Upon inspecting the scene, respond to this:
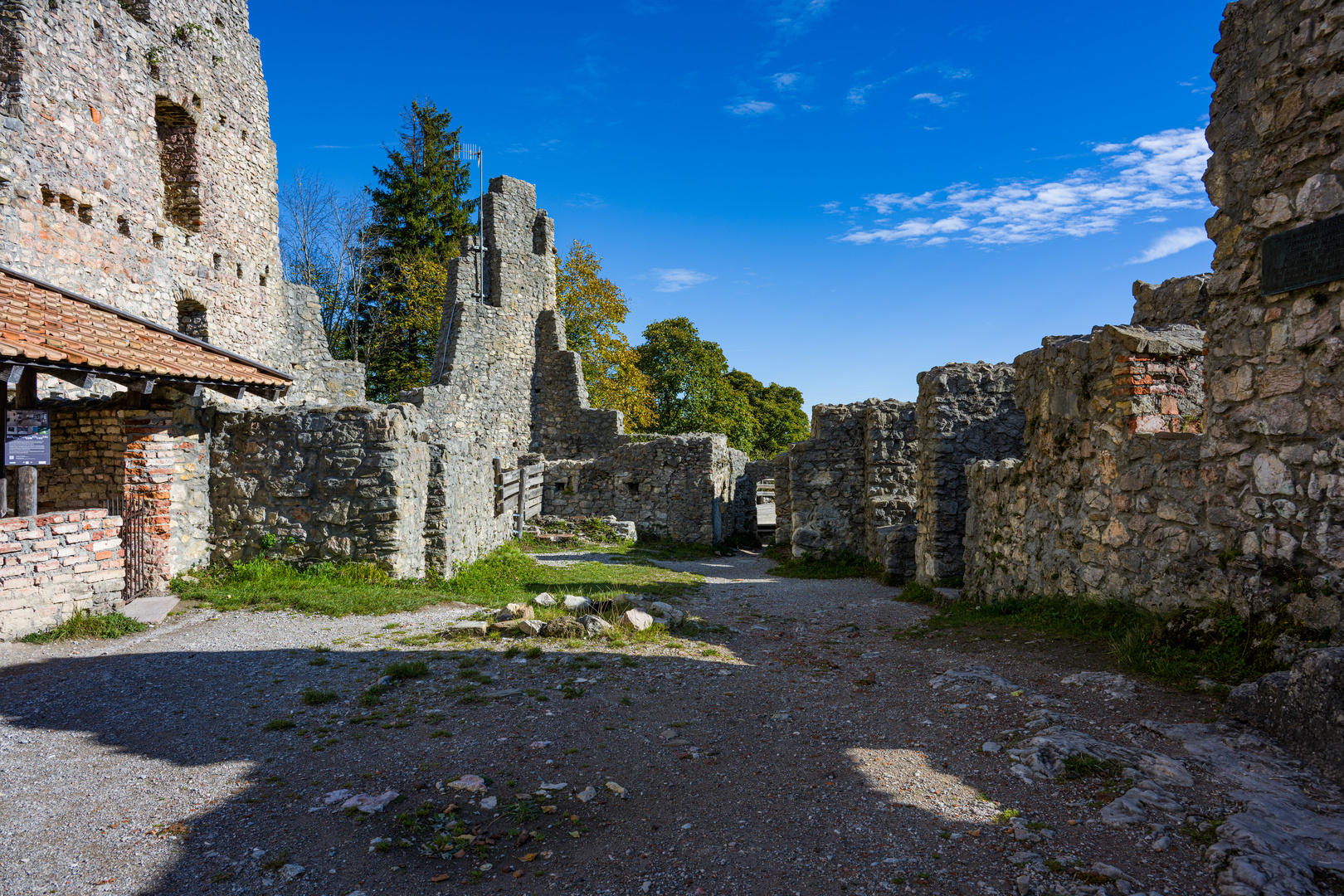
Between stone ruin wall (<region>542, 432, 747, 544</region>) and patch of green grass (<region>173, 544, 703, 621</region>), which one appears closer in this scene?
patch of green grass (<region>173, 544, 703, 621</region>)

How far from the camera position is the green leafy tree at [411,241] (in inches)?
1222

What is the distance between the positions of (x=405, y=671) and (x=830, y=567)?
8813 mm

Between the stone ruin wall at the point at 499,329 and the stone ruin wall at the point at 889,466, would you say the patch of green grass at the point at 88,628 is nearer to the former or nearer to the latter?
the stone ruin wall at the point at 889,466

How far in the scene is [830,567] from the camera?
41.9 ft

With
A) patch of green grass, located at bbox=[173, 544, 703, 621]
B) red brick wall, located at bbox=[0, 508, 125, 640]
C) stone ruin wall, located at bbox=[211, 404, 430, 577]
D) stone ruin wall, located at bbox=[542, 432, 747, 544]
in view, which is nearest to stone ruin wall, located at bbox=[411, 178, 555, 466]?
stone ruin wall, located at bbox=[542, 432, 747, 544]

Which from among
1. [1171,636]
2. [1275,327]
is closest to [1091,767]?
[1171,636]

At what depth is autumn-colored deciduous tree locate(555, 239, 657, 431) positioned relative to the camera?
104 feet

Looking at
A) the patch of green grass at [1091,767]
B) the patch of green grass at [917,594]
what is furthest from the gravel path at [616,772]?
the patch of green grass at [917,594]

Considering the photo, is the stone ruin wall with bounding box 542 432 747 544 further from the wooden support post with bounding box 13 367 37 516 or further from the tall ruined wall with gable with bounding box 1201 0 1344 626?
the tall ruined wall with gable with bounding box 1201 0 1344 626

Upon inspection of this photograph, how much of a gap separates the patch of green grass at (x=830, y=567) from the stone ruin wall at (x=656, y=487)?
5160mm

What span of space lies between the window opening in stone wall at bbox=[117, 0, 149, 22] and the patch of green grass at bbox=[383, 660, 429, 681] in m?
17.1

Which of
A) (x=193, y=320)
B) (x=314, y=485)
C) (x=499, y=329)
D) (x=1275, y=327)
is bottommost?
(x=314, y=485)

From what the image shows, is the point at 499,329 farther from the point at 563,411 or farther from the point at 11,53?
the point at 11,53

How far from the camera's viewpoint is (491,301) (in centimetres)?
2367
